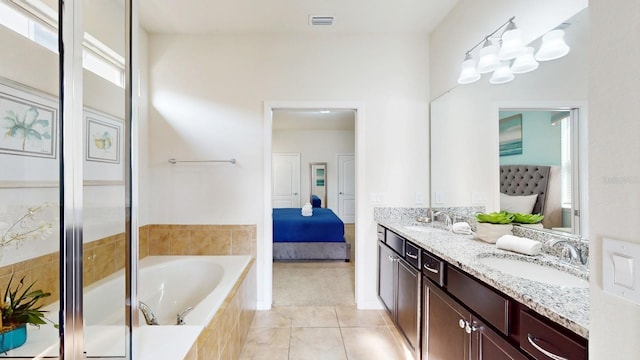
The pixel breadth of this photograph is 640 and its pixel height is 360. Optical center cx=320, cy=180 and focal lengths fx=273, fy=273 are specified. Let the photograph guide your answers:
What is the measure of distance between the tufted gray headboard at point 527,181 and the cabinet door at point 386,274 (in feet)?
3.20

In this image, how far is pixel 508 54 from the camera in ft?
5.54

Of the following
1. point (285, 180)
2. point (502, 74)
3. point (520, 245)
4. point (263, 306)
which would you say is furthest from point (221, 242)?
point (285, 180)

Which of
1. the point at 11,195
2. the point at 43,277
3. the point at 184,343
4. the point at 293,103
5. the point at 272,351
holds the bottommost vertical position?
the point at 272,351

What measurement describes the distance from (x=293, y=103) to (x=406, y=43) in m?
1.31

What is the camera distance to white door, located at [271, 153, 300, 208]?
24.7 ft

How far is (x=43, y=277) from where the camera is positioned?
1.29 metres

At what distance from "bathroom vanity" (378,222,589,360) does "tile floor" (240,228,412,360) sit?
0.76 ft

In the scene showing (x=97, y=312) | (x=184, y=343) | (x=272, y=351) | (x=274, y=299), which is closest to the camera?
(x=97, y=312)

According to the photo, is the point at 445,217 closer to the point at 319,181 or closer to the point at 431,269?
the point at 431,269

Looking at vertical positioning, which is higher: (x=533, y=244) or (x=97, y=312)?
(x=533, y=244)

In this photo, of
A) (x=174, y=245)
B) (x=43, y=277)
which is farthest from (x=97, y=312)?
(x=174, y=245)

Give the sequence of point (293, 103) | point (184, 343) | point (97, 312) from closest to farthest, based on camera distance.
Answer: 1. point (97, 312)
2. point (184, 343)
3. point (293, 103)

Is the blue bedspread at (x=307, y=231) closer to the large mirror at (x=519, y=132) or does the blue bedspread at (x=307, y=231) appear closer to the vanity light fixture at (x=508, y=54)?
the large mirror at (x=519, y=132)

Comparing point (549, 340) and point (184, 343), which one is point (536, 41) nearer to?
point (549, 340)
